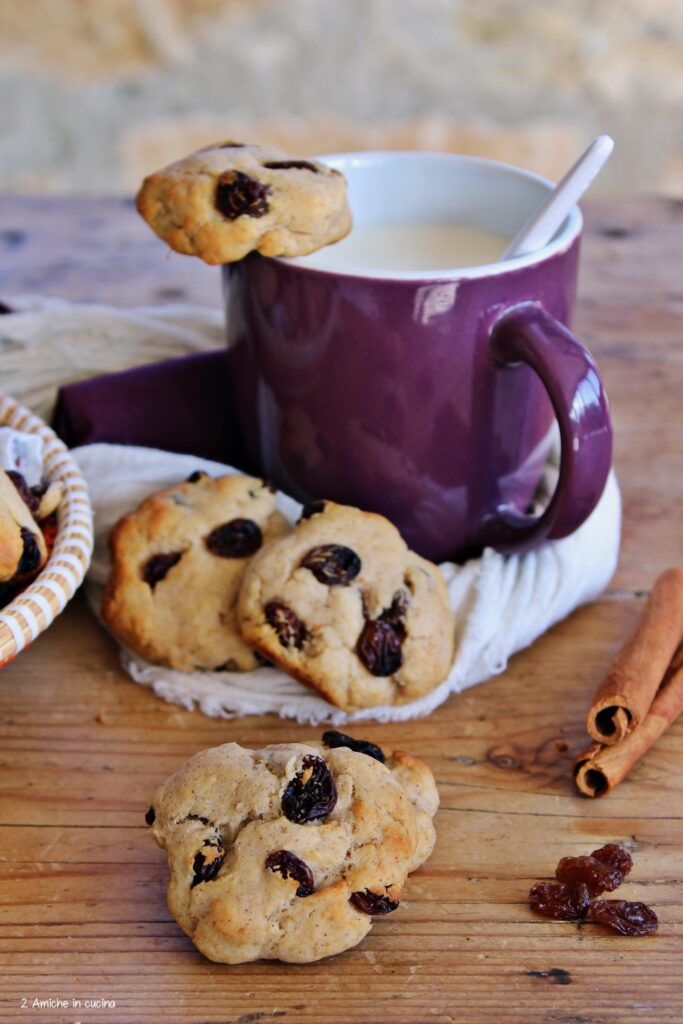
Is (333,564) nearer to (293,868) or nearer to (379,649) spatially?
(379,649)

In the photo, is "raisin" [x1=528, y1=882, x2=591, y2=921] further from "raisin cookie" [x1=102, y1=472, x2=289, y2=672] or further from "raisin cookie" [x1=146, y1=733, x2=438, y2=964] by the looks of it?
"raisin cookie" [x1=102, y1=472, x2=289, y2=672]

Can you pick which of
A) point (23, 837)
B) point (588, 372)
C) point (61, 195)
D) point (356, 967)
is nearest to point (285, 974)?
point (356, 967)

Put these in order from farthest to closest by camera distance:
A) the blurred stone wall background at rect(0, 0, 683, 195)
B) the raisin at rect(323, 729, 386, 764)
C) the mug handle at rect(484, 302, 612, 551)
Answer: the blurred stone wall background at rect(0, 0, 683, 195)
the mug handle at rect(484, 302, 612, 551)
the raisin at rect(323, 729, 386, 764)

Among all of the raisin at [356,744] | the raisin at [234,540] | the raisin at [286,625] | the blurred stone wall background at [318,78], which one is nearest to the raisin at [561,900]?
the raisin at [356,744]

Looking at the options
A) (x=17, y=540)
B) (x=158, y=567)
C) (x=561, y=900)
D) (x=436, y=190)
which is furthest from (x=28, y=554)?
(x=436, y=190)

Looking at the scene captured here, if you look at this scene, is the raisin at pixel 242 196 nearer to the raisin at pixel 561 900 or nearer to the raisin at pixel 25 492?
the raisin at pixel 25 492

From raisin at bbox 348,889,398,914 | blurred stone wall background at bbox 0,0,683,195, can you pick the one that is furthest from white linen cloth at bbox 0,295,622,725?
blurred stone wall background at bbox 0,0,683,195

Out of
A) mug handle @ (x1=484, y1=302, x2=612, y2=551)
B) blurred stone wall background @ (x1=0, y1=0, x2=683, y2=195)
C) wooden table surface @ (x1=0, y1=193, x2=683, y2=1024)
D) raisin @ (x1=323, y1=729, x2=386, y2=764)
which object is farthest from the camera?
blurred stone wall background @ (x1=0, y1=0, x2=683, y2=195)
